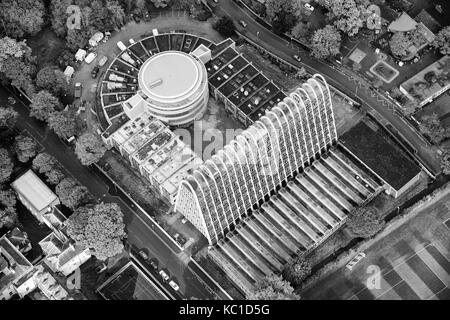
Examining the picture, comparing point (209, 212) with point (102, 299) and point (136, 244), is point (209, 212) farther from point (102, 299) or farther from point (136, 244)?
point (102, 299)

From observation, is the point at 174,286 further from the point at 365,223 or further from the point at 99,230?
the point at 365,223

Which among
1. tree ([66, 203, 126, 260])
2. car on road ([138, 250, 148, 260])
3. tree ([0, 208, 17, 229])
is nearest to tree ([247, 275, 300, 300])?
car on road ([138, 250, 148, 260])

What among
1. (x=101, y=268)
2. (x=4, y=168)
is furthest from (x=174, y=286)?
(x=4, y=168)

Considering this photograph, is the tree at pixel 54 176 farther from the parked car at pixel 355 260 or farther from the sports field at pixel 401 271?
the parked car at pixel 355 260

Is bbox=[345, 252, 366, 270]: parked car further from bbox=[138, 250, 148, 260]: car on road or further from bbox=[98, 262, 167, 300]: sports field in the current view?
bbox=[138, 250, 148, 260]: car on road
